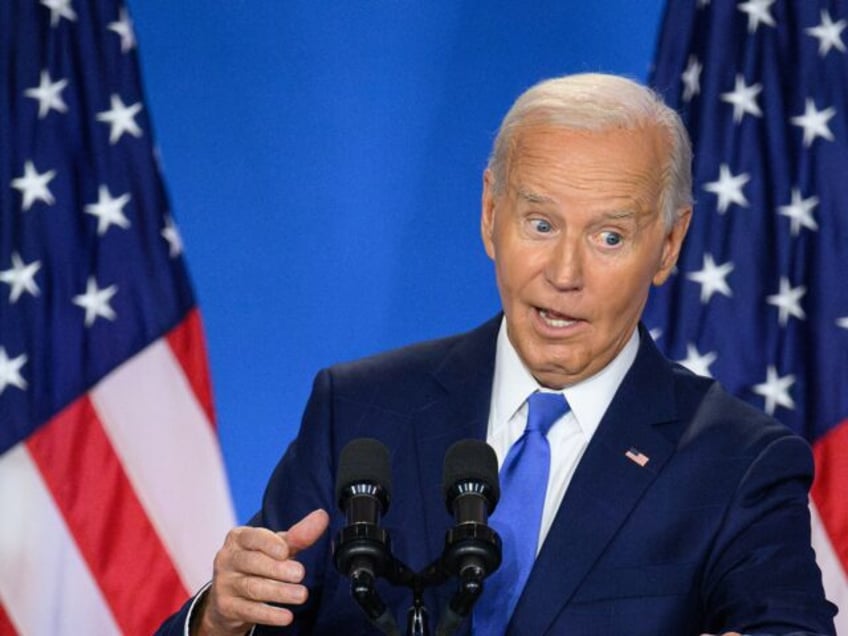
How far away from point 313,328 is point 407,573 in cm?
214

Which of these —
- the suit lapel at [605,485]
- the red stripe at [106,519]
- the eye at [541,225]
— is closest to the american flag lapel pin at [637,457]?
the suit lapel at [605,485]

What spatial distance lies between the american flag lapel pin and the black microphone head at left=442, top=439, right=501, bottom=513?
1.69ft

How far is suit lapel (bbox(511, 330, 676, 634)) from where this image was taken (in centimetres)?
216

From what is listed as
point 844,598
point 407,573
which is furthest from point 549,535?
point 844,598

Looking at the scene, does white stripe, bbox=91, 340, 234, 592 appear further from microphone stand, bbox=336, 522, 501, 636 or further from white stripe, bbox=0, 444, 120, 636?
microphone stand, bbox=336, 522, 501, 636

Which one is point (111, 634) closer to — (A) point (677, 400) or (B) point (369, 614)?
(A) point (677, 400)

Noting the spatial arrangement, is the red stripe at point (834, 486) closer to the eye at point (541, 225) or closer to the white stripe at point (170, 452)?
the white stripe at point (170, 452)

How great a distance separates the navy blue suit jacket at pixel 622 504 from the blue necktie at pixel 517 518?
0.15 feet

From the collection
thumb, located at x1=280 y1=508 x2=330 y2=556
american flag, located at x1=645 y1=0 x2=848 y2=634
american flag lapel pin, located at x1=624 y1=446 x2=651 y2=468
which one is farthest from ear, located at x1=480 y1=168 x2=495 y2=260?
american flag, located at x1=645 y1=0 x2=848 y2=634

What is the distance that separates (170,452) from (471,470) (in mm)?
2091

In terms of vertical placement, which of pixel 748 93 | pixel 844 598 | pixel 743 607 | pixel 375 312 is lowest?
pixel 844 598

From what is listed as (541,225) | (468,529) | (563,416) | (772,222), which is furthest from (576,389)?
(772,222)

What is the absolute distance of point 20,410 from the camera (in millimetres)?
3697

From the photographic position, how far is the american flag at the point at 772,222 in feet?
11.9
